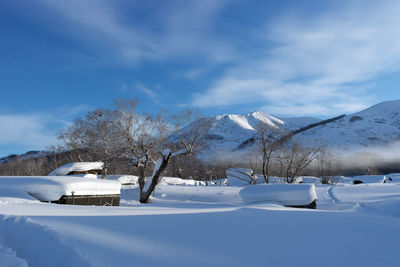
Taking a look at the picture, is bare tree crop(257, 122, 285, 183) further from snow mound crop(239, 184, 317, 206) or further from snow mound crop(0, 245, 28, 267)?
snow mound crop(0, 245, 28, 267)

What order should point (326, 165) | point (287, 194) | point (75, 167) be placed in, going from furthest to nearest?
point (326, 165) < point (75, 167) < point (287, 194)

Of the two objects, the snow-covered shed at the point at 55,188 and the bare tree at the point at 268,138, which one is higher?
the bare tree at the point at 268,138

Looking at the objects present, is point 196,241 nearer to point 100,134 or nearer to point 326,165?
point 100,134

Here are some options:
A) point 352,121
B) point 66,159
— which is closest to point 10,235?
point 66,159

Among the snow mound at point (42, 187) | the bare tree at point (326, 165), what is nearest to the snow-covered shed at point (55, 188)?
the snow mound at point (42, 187)

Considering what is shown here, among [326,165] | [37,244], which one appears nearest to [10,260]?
[37,244]

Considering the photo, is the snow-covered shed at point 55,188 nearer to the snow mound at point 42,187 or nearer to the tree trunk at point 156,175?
the snow mound at point 42,187

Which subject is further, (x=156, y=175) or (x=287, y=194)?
(x=156, y=175)

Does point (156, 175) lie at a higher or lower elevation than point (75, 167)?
lower

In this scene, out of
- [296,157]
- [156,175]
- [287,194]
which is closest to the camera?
[287,194]

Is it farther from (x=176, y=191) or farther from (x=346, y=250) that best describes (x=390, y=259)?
(x=176, y=191)

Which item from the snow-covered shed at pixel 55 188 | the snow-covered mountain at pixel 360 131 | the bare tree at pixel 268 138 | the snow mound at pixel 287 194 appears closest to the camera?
the snow-covered shed at pixel 55 188

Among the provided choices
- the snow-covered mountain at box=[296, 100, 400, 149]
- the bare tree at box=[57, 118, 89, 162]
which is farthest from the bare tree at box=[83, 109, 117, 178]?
the snow-covered mountain at box=[296, 100, 400, 149]

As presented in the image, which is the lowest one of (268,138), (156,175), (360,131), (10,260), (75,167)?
(10,260)
